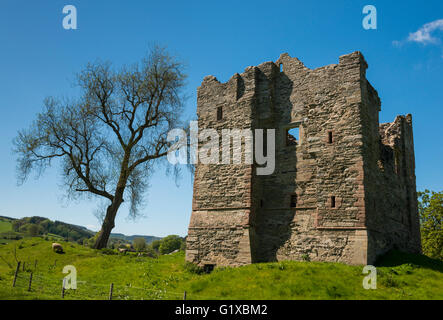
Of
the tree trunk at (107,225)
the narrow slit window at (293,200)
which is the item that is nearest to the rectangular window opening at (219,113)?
the narrow slit window at (293,200)

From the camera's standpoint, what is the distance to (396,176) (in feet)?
64.8

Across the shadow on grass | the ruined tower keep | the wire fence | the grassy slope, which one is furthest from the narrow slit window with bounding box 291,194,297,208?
the wire fence

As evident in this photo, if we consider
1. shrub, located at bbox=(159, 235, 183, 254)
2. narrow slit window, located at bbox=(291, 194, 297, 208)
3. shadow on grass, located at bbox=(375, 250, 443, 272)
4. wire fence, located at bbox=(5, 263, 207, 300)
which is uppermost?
narrow slit window, located at bbox=(291, 194, 297, 208)

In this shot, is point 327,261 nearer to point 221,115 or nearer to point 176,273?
point 176,273

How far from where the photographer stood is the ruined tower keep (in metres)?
15.2

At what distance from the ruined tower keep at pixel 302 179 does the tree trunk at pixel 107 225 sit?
9093mm

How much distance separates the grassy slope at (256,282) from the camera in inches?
462

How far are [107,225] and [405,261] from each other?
61.8 feet

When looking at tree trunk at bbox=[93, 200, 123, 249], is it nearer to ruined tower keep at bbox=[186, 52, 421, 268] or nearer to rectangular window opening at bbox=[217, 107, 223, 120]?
ruined tower keep at bbox=[186, 52, 421, 268]

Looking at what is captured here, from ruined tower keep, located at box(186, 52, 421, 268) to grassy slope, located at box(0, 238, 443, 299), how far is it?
1347mm
